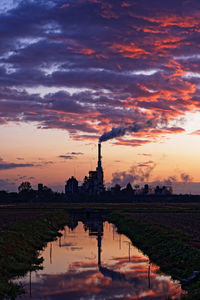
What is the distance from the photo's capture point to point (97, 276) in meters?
30.1

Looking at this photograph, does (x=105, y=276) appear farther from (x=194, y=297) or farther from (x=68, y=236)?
(x=68, y=236)

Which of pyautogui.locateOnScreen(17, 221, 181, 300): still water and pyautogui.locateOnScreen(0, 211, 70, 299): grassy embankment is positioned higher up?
pyautogui.locateOnScreen(0, 211, 70, 299): grassy embankment

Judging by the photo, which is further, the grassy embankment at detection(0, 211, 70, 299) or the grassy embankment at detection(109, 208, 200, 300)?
the grassy embankment at detection(109, 208, 200, 300)

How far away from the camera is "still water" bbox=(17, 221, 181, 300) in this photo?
81.6 ft

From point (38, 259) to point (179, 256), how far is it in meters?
11.8

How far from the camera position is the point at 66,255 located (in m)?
39.2

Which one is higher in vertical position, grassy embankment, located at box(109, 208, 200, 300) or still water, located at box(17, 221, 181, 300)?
grassy embankment, located at box(109, 208, 200, 300)

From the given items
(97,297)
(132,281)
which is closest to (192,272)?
(132,281)

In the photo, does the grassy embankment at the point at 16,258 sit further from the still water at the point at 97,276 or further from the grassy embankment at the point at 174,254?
the grassy embankment at the point at 174,254

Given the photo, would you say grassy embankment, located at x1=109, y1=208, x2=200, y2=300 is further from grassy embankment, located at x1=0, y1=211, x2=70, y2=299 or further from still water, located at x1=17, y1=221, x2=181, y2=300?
grassy embankment, located at x1=0, y1=211, x2=70, y2=299

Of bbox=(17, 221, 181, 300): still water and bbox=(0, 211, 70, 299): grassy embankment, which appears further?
bbox=(17, 221, 181, 300): still water

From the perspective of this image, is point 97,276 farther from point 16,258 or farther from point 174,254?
point 174,254

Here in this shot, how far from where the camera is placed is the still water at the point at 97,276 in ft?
81.6

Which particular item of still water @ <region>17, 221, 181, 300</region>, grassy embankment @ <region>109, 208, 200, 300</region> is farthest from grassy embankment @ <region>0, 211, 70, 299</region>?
grassy embankment @ <region>109, 208, 200, 300</region>
